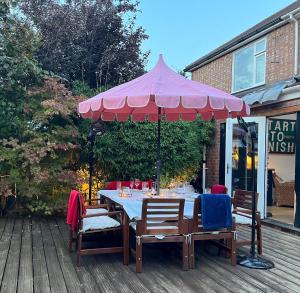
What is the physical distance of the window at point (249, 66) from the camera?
34.0 ft

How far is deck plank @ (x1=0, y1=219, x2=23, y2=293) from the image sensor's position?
14.1 ft

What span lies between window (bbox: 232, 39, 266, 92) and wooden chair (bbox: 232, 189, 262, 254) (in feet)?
15.2

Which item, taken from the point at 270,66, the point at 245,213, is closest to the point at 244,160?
the point at 270,66

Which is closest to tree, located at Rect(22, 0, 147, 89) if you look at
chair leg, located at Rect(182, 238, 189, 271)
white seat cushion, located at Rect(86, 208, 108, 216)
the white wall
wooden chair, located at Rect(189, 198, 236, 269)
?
the white wall

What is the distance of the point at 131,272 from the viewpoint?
4.96 metres

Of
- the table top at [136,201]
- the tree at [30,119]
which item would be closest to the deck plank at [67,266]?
the table top at [136,201]

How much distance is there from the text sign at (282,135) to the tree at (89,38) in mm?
4980

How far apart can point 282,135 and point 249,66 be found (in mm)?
2952

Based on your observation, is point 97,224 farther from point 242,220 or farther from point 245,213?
point 245,213

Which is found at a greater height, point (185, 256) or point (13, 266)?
point (185, 256)

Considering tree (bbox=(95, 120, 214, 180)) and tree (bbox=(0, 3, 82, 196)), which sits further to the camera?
tree (bbox=(95, 120, 214, 180))

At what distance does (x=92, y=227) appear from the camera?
5.28 metres

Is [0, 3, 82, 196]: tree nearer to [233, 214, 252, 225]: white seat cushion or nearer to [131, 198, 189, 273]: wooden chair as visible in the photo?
[131, 198, 189, 273]: wooden chair

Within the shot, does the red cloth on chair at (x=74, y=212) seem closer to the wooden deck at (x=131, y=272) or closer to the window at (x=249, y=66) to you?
the wooden deck at (x=131, y=272)
